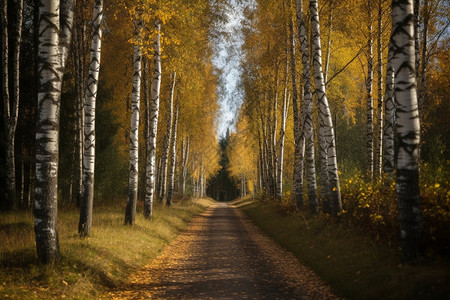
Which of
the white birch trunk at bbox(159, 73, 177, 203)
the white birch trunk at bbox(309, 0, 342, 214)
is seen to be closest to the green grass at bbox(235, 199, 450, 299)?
the white birch trunk at bbox(309, 0, 342, 214)

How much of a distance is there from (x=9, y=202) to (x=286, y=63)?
14.9 m

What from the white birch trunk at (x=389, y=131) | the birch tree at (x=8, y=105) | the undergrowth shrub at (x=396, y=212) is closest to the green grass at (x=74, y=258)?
the birch tree at (x=8, y=105)

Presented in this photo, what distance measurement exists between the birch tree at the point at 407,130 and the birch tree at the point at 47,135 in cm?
627

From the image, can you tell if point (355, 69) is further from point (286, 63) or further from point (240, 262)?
point (240, 262)

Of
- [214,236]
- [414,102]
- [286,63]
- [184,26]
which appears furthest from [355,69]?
[414,102]

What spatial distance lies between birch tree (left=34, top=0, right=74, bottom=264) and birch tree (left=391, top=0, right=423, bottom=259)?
627cm

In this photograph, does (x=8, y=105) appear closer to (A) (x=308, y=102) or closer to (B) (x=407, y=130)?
(A) (x=308, y=102)

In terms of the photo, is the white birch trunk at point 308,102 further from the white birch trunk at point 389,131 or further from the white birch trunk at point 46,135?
the white birch trunk at point 46,135

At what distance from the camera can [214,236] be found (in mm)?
13438

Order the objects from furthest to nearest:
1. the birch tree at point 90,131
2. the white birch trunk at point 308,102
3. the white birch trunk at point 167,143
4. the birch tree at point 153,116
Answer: the white birch trunk at point 167,143
the birch tree at point 153,116
the white birch trunk at point 308,102
the birch tree at point 90,131

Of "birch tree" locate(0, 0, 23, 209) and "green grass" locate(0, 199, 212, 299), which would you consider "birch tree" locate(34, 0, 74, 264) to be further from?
"birch tree" locate(0, 0, 23, 209)

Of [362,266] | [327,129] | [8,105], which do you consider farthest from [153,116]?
[362,266]

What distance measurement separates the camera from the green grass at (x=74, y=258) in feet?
18.1

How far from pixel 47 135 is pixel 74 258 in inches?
101
